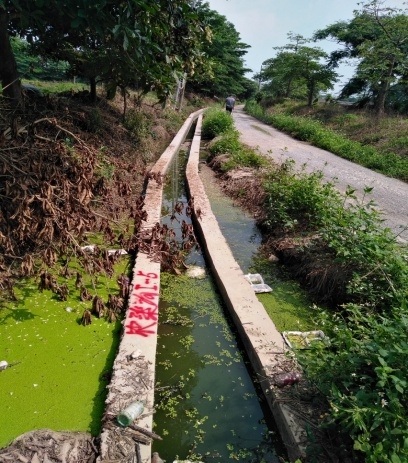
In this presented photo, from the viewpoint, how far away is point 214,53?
3444cm

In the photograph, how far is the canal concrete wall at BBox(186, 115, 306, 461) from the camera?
8.23 feet

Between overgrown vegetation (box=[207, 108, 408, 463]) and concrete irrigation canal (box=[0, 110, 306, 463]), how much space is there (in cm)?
48

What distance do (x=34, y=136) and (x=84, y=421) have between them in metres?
3.39

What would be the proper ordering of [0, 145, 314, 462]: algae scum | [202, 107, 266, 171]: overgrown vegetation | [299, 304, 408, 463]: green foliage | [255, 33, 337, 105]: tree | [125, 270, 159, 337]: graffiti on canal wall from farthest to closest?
[255, 33, 337, 105]: tree < [202, 107, 266, 171]: overgrown vegetation < [125, 270, 159, 337]: graffiti on canal wall < [0, 145, 314, 462]: algae scum < [299, 304, 408, 463]: green foliage

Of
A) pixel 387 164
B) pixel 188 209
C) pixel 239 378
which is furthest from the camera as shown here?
pixel 387 164

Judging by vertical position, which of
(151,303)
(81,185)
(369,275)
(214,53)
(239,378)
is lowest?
(239,378)

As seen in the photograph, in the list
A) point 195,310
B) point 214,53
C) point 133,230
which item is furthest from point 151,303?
point 214,53

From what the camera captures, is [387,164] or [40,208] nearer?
[40,208]

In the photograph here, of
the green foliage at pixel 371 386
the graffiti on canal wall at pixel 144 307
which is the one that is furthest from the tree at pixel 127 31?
the green foliage at pixel 371 386

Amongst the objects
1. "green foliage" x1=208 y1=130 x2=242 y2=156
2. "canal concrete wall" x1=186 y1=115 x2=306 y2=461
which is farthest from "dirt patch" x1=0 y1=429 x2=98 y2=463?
"green foliage" x1=208 y1=130 x2=242 y2=156

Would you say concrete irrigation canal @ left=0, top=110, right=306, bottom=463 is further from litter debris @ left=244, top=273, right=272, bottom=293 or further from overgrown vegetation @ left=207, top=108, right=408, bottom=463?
overgrown vegetation @ left=207, top=108, right=408, bottom=463

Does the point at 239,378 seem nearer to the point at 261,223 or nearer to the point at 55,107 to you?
the point at 261,223

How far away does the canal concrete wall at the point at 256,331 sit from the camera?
98.7 inches

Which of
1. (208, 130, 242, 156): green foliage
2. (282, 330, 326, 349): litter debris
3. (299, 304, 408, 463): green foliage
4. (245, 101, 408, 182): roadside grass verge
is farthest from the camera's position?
(208, 130, 242, 156): green foliage
